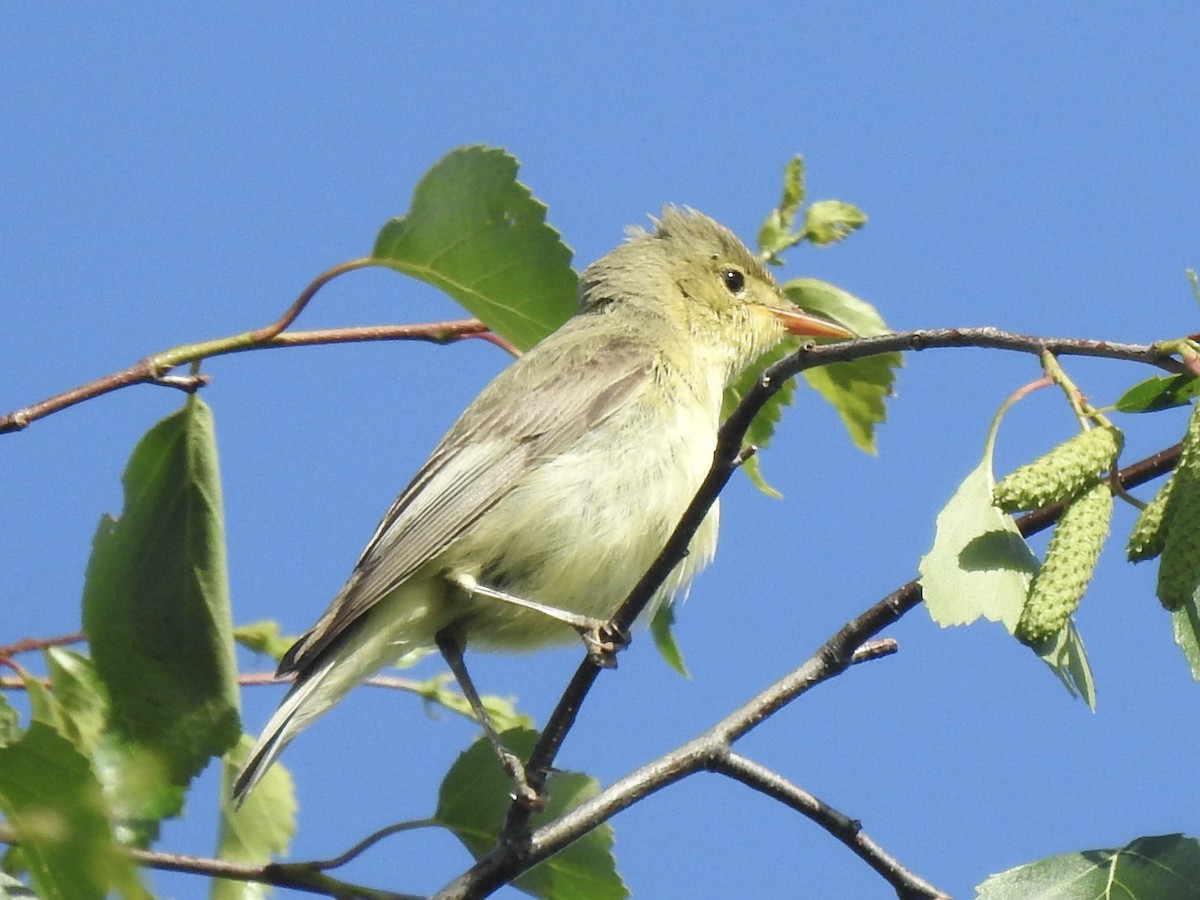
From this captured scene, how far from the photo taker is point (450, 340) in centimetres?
372

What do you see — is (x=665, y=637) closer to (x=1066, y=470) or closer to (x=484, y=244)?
(x=484, y=244)

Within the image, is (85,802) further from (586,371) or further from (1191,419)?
(586,371)

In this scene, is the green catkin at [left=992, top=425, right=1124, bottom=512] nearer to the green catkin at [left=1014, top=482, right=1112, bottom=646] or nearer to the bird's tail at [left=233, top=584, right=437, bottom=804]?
the green catkin at [left=1014, top=482, right=1112, bottom=646]

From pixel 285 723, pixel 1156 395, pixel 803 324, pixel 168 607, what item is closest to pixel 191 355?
pixel 168 607

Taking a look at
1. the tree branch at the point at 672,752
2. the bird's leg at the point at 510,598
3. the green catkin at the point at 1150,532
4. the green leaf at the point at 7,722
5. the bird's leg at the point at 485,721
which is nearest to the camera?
the green catkin at the point at 1150,532

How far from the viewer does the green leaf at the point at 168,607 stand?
343 centimetres

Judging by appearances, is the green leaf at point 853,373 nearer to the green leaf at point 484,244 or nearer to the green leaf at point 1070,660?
the green leaf at point 484,244

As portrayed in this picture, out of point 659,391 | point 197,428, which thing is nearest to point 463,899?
point 197,428

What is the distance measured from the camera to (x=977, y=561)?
2.47 meters

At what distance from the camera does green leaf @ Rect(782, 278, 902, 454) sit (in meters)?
4.13

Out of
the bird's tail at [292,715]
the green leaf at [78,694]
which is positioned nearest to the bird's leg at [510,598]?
the bird's tail at [292,715]

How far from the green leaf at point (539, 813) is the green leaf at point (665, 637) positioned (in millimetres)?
529

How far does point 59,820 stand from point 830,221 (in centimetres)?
225

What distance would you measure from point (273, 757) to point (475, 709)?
57 centimetres
